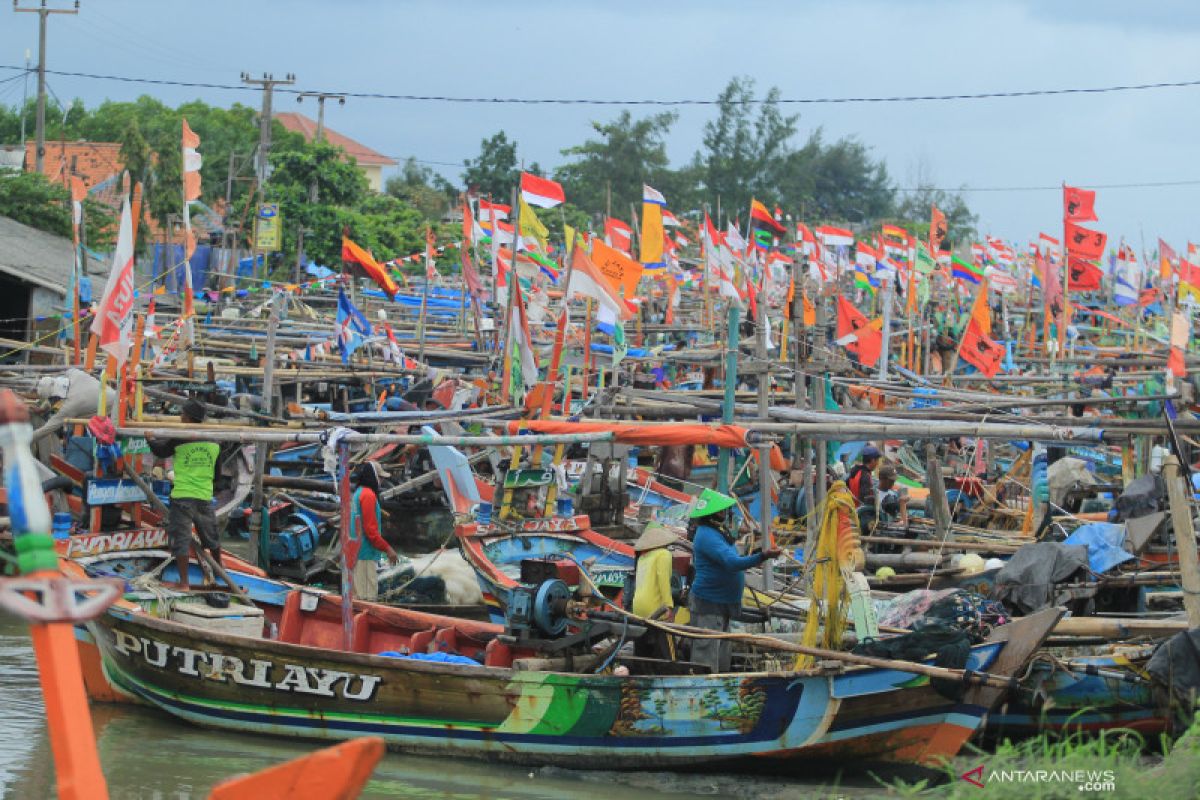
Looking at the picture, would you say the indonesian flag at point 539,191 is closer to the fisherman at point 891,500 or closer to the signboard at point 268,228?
the fisherman at point 891,500

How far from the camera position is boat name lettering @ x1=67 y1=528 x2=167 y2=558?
12.5 meters

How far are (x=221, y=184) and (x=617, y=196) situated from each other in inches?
1002

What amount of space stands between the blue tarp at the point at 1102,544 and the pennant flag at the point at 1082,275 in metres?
11.9

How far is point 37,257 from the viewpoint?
3003cm

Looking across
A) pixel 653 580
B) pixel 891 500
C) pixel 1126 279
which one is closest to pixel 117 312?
pixel 653 580

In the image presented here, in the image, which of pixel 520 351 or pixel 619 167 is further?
pixel 619 167

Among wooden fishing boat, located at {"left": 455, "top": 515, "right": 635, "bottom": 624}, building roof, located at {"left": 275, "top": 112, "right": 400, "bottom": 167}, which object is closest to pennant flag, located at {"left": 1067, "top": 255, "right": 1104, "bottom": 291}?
wooden fishing boat, located at {"left": 455, "top": 515, "right": 635, "bottom": 624}

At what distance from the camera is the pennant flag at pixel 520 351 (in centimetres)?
1673

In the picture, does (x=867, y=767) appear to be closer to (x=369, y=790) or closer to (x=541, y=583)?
(x=541, y=583)

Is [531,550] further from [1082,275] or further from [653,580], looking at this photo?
[1082,275]

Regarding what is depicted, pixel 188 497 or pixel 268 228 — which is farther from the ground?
pixel 268 228

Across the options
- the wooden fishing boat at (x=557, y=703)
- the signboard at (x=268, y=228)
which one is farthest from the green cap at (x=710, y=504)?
the signboard at (x=268, y=228)

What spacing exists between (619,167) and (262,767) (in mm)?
62833

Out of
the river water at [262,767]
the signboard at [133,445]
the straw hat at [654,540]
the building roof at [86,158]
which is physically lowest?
the river water at [262,767]
